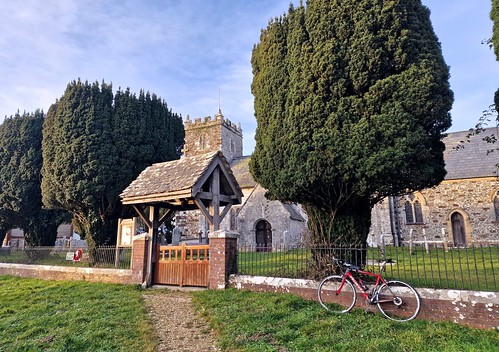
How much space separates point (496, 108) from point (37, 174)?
68.9ft

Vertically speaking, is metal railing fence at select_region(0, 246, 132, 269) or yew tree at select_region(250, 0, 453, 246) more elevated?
yew tree at select_region(250, 0, 453, 246)

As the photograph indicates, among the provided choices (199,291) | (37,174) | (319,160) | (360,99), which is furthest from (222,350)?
(37,174)

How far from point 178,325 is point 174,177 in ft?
15.9

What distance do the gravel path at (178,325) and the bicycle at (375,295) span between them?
103 inches

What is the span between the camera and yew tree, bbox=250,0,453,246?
7109 mm

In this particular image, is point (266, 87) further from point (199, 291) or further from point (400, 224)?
point (400, 224)

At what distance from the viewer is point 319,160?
7637 millimetres

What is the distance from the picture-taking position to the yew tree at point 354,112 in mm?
7109

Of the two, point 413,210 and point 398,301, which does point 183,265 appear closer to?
point 398,301

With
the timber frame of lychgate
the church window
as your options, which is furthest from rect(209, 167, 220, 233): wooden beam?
the church window

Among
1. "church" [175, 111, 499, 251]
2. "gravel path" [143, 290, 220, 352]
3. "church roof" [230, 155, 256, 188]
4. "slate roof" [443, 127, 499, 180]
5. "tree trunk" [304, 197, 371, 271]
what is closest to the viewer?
"gravel path" [143, 290, 220, 352]

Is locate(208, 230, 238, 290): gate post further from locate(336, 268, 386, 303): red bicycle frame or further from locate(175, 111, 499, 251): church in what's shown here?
locate(175, 111, 499, 251): church

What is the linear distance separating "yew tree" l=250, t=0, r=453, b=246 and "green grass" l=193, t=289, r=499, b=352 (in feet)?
7.66

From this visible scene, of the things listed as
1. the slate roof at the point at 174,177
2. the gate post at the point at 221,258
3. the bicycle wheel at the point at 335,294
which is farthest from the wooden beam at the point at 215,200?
the bicycle wheel at the point at 335,294
